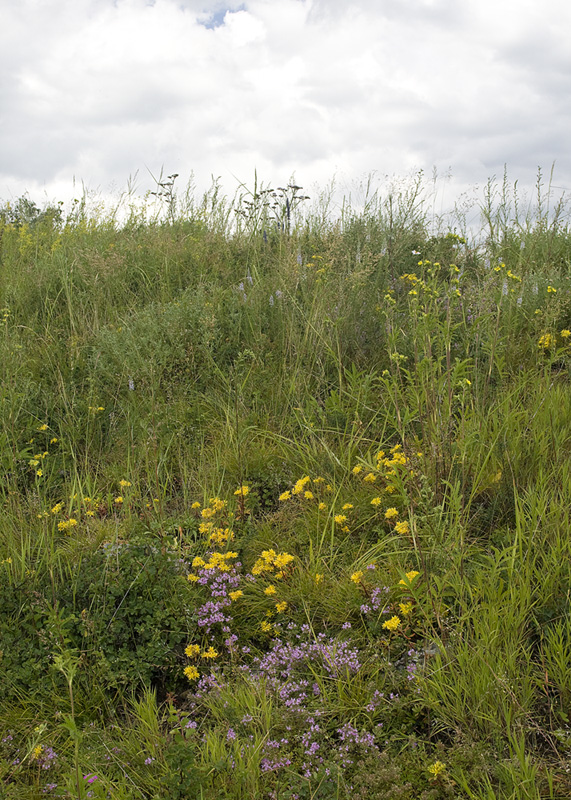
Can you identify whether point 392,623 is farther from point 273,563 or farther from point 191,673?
point 191,673

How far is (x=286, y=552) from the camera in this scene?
8.75ft

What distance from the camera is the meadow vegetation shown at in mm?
1785

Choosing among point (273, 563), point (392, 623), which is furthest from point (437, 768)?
point (273, 563)

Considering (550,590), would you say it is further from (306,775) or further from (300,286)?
(300,286)

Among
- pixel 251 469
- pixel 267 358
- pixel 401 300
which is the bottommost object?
pixel 251 469

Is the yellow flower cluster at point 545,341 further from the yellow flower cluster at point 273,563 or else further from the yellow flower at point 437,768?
the yellow flower at point 437,768

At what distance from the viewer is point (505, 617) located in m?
1.96

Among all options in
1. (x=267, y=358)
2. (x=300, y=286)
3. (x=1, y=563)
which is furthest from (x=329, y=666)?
(x=300, y=286)

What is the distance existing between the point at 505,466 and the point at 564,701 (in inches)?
44.4

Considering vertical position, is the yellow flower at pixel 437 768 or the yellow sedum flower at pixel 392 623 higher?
the yellow sedum flower at pixel 392 623

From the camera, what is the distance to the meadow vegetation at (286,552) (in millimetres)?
1785

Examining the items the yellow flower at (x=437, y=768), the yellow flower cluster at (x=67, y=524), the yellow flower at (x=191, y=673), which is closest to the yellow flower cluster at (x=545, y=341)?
the yellow flower at (x=437, y=768)

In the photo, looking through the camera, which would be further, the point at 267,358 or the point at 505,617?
the point at 267,358

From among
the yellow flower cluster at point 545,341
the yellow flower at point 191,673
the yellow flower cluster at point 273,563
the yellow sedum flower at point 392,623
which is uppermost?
the yellow flower cluster at point 545,341
